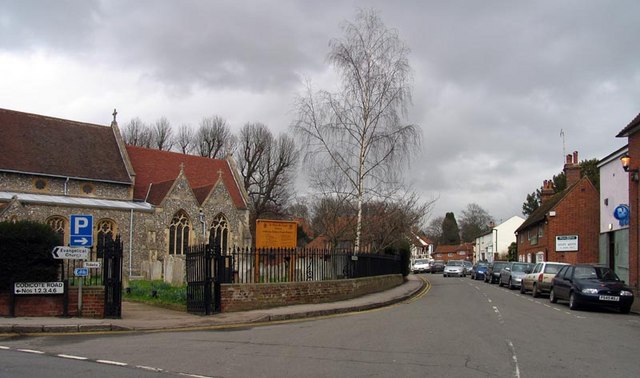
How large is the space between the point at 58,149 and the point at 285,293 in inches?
1085

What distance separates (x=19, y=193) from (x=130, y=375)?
32.0 metres

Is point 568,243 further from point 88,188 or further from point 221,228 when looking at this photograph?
point 88,188

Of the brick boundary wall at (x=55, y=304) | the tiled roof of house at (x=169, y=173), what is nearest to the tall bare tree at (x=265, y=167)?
the tiled roof of house at (x=169, y=173)

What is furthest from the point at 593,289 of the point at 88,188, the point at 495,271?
the point at 88,188

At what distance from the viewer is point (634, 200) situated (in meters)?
25.9

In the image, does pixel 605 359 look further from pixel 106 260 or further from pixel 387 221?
pixel 387 221

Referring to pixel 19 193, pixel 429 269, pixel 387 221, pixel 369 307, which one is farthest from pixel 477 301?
pixel 429 269

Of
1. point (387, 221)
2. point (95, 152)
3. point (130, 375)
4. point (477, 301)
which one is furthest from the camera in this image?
point (95, 152)

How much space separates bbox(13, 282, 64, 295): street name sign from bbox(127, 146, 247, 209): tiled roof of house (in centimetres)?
2642

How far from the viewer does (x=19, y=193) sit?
35.8 metres

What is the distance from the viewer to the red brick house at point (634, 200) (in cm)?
2544

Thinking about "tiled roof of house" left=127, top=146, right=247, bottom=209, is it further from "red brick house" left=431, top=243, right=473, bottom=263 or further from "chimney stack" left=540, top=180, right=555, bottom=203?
"red brick house" left=431, top=243, right=473, bottom=263

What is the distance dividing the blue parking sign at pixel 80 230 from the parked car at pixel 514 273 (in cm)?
2418

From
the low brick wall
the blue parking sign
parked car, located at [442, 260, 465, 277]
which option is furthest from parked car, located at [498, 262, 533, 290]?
the blue parking sign
